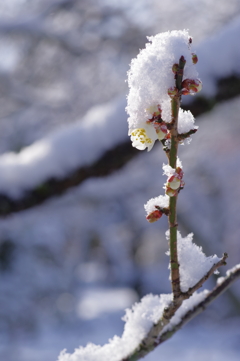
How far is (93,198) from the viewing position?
456 centimetres

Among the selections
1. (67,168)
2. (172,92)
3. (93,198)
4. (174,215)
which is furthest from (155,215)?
(93,198)

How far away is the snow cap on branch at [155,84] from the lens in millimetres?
446

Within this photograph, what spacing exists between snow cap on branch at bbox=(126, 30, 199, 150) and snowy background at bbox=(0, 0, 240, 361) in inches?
107

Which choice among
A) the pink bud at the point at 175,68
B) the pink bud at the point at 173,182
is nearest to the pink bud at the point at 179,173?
the pink bud at the point at 173,182

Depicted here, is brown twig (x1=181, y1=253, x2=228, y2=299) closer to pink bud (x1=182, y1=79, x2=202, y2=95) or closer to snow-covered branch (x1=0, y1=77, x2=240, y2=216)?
pink bud (x1=182, y1=79, x2=202, y2=95)

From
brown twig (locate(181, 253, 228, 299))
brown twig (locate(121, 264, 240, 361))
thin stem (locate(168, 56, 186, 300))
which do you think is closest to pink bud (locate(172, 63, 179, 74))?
thin stem (locate(168, 56, 186, 300))

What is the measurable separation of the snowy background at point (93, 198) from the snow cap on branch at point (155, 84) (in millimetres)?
2723

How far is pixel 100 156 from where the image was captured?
1.07 meters

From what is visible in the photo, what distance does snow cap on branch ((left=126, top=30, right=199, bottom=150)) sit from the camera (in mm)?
446

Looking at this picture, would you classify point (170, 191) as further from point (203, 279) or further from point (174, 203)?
point (203, 279)

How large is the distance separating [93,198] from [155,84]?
4.15 m

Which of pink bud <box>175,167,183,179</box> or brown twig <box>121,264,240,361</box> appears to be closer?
pink bud <box>175,167,183,179</box>

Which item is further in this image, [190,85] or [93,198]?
[93,198]

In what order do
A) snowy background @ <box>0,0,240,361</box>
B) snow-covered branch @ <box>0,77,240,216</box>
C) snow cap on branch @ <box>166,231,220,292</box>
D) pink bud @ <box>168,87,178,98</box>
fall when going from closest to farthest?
pink bud @ <box>168,87,178,98</box>
snow cap on branch @ <box>166,231,220,292</box>
snow-covered branch @ <box>0,77,240,216</box>
snowy background @ <box>0,0,240,361</box>
